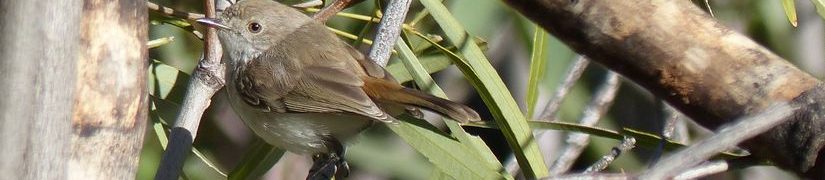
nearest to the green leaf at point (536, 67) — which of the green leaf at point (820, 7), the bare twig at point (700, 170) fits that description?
the green leaf at point (820, 7)

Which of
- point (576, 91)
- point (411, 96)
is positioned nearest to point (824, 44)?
point (576, 91)

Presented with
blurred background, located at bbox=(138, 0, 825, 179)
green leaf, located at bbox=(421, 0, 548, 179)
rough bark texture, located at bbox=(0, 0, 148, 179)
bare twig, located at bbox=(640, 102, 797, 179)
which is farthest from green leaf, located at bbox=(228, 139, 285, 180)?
bare twig, located at bbox=(640, 102, 797, 179)

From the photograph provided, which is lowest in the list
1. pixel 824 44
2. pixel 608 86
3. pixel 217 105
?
pixel 824 44

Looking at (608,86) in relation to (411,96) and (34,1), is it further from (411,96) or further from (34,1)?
(34,1)

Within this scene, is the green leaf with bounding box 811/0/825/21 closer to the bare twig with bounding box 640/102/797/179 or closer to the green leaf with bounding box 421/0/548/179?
the green leaf with bounding box 421/0/548/179

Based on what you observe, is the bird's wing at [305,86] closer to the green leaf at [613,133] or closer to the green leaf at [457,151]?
the green leaf at [457,151]

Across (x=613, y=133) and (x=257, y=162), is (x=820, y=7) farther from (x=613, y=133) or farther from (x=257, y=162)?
(x=257, y=162)

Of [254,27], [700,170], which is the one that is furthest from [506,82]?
[700,170]
